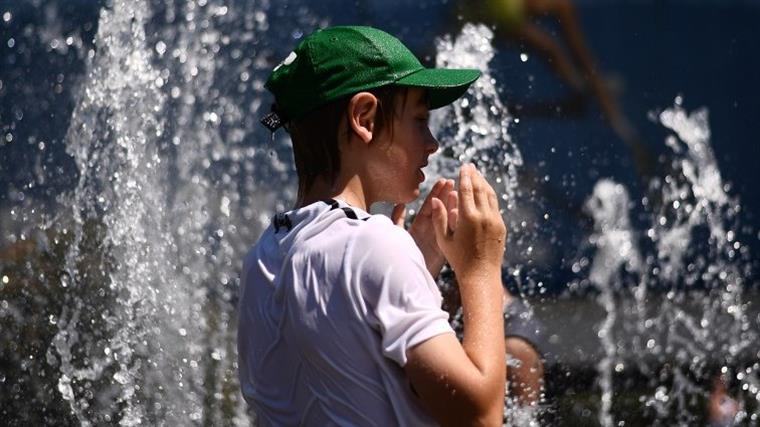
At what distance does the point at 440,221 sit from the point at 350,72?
0.69 ft

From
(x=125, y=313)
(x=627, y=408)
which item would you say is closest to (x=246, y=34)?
(x=125, y=313)

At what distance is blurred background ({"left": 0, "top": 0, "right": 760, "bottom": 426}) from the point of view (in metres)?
3.14

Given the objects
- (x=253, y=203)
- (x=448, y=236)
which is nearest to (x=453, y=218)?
(x=448, y=236)

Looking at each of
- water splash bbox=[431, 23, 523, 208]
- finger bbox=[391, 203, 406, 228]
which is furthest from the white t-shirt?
water splash bbox=[431, 23, 523, 208]

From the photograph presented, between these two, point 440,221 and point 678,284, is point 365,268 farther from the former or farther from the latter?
point 678,284

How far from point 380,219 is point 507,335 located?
5.23ft

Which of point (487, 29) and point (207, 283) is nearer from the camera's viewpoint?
point (207, 283)

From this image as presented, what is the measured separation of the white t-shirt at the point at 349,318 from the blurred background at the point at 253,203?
5.30 ft

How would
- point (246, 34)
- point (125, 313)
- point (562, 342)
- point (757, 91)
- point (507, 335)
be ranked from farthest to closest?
1. point (757, 91)
2. point (246, 34)
3. point (562, 342)
4. point (125, 313)
5. point (507, 335)

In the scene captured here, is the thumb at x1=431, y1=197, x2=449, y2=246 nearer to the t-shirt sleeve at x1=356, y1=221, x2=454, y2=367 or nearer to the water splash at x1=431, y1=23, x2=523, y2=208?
the t-shirt sleeve at x1=356, y1=221, x2=454, y2=367

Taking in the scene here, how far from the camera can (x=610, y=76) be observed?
4.62m

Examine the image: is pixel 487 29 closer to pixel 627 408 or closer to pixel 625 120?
pixel 625 120

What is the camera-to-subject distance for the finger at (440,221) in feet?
4.92

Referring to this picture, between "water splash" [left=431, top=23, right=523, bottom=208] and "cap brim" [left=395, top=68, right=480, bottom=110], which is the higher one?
"water splash" [left=431, top=23, right=523, bottom=208]
